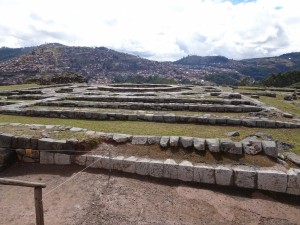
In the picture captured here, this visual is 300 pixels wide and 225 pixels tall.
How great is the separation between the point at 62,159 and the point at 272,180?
6255 millimetres

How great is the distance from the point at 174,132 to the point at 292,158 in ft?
13.5

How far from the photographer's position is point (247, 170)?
6.78 meters

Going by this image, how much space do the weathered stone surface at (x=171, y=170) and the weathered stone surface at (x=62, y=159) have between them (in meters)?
3.21

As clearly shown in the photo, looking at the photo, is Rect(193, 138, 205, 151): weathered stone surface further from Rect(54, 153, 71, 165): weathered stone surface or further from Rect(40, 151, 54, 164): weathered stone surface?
Rect(40, 151, 54, 164): weathered stone surface

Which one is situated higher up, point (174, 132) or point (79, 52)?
point (79, 52)

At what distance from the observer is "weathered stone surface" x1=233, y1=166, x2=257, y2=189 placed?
22.0 feet

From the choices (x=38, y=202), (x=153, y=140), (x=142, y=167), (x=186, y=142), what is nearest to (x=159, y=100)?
(x=153, y=140)

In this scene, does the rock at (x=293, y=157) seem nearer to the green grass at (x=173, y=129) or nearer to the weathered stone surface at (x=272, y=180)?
the weathered stone surface at (x=272, y=180)

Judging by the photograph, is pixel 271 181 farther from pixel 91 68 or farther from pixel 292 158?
pixel 91 68

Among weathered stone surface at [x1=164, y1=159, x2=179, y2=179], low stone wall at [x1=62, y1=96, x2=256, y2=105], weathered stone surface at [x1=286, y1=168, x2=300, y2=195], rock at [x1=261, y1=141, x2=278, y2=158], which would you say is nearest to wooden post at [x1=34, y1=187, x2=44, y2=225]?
weathered stone surface at [x1=164, y1=159, x2=179, y2=179]

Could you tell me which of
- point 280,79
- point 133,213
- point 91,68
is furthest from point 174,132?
point 91,68

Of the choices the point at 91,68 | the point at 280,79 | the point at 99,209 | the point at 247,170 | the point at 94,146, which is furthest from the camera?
the point at 91,68

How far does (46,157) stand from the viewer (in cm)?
850

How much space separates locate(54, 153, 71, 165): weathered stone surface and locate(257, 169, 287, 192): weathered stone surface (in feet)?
18.7
